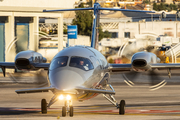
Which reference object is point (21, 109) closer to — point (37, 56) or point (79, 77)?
point (37, 56)

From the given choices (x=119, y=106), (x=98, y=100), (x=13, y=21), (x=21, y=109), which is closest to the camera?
(x=119, y=106)

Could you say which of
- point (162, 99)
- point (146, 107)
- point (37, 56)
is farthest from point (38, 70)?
point (162, 99)

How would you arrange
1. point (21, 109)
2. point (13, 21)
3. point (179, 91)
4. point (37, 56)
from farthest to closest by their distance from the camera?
point (13, 21) → point (179, 91) → point (37, 56) → point (21, 109)

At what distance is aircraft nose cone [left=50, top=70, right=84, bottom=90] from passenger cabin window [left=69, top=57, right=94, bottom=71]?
0.59m

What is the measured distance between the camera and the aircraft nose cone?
13.8m

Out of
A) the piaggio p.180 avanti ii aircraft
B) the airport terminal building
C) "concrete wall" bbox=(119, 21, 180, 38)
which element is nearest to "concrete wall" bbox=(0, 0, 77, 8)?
the airport terminal building

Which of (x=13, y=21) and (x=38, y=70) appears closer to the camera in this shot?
(x=38, y=70)

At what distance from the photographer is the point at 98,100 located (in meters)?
22.2

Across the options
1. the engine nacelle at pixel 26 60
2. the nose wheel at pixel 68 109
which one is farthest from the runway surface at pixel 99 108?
the engine nacelle at pixel 26 60

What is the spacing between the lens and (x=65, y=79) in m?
14.0

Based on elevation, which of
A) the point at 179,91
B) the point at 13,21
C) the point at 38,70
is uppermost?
the point at 13,21

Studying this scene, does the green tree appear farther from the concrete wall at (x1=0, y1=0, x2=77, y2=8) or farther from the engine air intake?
the engine air intake

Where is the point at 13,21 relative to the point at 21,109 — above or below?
above

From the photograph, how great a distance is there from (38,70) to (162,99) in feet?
24.8
